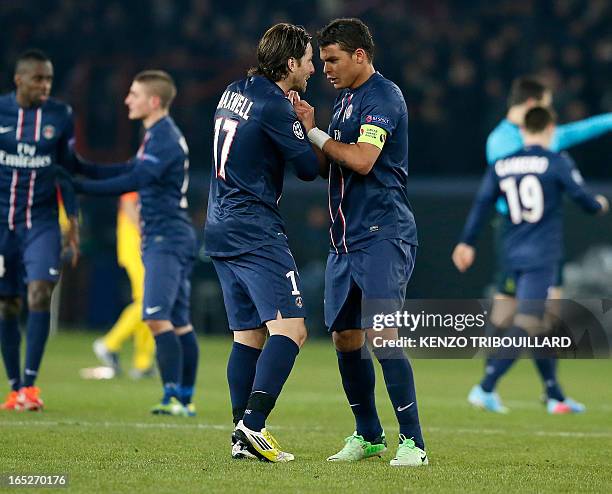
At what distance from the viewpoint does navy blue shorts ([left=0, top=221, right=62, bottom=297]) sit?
9227 millimetres

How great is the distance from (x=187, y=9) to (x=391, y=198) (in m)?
15.6

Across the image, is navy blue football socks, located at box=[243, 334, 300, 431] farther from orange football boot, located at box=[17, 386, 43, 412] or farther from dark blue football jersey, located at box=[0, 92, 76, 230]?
dark blue football jersey, located at box=[0, 92, 76, 230]

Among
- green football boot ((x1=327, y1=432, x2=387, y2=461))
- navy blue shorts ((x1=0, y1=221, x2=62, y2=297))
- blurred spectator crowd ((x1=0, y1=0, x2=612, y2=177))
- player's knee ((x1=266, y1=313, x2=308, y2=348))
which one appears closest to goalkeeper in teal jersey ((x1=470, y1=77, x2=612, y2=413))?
navy blue shorts ((x1=0, y1=221, x2=62, y2=297))

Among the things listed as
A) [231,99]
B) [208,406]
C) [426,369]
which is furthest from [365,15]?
[231,99]

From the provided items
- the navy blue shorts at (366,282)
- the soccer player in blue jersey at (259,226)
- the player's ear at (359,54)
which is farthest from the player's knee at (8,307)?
the player's ear at (359,54)

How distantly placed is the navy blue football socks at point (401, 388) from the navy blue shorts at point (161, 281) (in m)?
3.02

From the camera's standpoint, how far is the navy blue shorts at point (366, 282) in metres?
6.51

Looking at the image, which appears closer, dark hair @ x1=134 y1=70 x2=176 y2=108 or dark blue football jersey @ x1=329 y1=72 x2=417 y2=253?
dark blue football jersey @ x1=329 y1=72 x2=417 y2=253

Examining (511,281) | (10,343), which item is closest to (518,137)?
(511,281)

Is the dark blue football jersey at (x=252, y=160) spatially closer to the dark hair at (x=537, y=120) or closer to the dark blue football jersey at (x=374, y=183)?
the dark blue football jersey at (x=374, y=183)

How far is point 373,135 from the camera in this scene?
6457mm

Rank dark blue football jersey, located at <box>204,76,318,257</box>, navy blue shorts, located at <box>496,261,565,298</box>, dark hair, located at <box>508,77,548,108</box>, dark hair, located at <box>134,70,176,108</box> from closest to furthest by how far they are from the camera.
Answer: dark blue football jersey, located at <box>204,76,318,257</box> → dark hair, located at <box>134,70,176,108</box> → navy blue shorts, located at <box>496,261,565,298</box> → dark hair, located at <box>508,77,548,108</box>

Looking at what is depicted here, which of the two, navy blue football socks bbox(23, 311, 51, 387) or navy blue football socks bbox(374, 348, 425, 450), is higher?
navy blue football socks bbox(374, 348, 425, 450)

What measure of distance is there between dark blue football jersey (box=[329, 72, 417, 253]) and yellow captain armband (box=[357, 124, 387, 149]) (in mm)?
41
